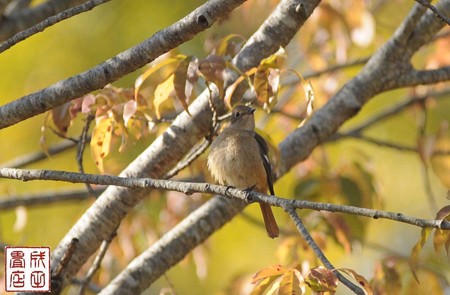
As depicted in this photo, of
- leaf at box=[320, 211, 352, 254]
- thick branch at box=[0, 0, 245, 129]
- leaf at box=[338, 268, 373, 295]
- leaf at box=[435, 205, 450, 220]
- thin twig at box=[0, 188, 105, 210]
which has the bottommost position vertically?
leaf at box=[338, 268, 373, 295]

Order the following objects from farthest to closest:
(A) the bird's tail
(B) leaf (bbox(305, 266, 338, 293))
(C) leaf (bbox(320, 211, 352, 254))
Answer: (C) leaf (bbox(320, 211, 352, 254))
(A) the bird's tail
(B) leaf (bbox(305, 266, 338, 293))

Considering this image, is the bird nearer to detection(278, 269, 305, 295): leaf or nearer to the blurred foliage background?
the blurred foliage background

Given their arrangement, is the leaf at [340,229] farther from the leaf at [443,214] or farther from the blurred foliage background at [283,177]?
the leaf at [443,214]

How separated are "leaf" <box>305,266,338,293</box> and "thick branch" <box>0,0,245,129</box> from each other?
0.89m

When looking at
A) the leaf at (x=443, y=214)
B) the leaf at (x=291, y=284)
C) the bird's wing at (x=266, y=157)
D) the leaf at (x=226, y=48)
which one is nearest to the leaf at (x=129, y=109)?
the leaf at (x=226, y=48)

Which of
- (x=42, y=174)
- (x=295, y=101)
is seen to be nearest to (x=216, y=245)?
(x=295, y=101)

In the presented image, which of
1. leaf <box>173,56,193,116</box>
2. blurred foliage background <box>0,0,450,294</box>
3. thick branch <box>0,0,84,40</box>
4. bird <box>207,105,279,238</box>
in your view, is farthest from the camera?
blurred foliage background <box>0,0,450,294</box>

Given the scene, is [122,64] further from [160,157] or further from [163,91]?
[160,157]

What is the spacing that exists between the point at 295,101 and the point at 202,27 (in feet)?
12.1

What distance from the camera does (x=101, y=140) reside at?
3.54 meters

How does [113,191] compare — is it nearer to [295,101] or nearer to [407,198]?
[295,101]

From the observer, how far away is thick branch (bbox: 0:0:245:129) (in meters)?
2.78

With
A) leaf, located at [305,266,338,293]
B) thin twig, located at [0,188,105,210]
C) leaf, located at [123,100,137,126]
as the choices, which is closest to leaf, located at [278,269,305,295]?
leaf, located at [305,266,338,293]

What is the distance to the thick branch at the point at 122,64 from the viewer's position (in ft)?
9.12
